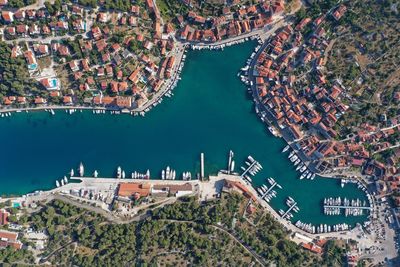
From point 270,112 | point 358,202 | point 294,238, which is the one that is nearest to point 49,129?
point 270,112

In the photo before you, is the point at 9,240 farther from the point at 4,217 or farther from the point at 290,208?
the point at 290,208

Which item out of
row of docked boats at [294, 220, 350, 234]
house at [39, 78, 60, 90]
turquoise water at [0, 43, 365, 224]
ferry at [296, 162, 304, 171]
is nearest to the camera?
row of docked boats at [294, 220, 350, 234]

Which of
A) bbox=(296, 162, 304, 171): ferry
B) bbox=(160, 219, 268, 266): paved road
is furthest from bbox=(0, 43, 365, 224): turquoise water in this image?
bbox=(160, 219, 268, 266): paved road

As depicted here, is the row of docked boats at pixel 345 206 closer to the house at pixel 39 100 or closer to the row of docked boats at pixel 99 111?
the row of docked boats at pixel 99 111

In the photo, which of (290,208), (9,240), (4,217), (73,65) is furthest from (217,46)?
(9,240)

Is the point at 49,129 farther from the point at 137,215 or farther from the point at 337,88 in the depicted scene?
the point at 337,88

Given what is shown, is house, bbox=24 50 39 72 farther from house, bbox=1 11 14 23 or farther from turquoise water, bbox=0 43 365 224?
turquoise water, bbox=0 43 365 224
